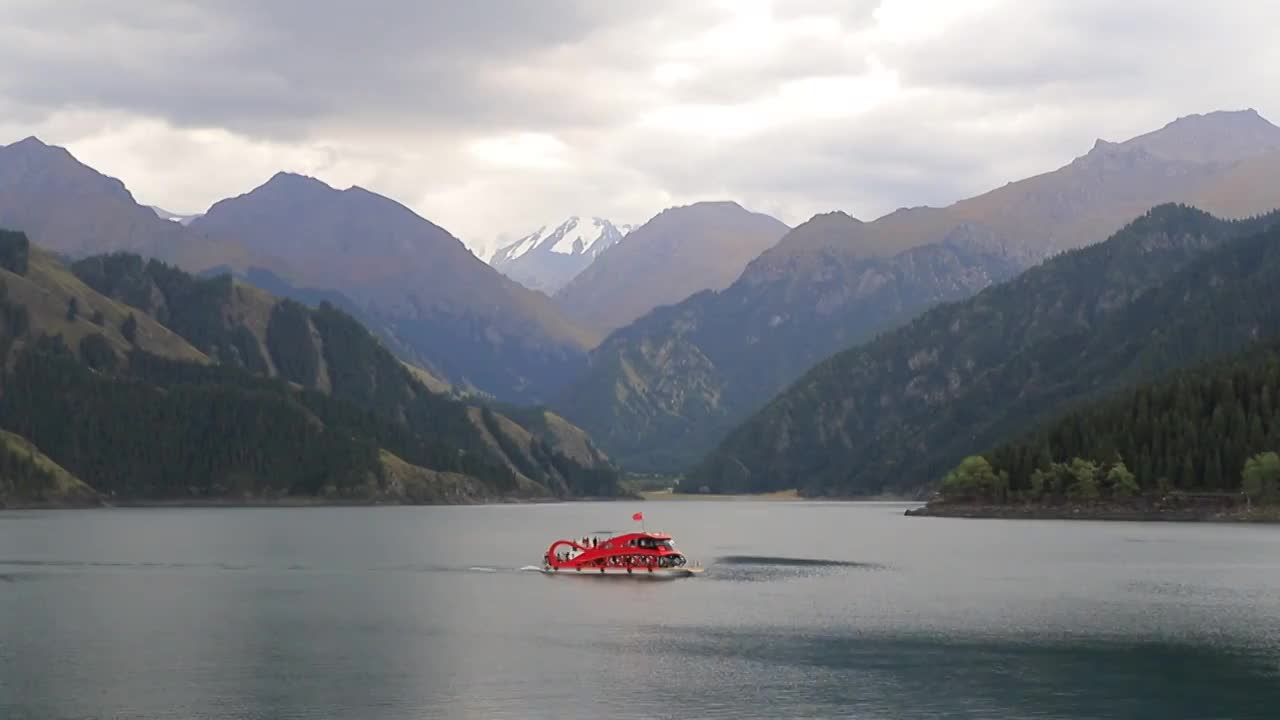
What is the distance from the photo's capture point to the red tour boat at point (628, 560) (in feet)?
603

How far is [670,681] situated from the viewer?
9538cm

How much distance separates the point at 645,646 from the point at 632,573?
72912 millimetres

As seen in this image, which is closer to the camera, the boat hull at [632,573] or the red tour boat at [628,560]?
the boat hull at [632,573]

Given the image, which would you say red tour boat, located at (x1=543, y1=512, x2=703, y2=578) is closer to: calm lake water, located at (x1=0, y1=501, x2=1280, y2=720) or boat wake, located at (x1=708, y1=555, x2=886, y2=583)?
boat wake, located at (x1=708, y1=555, x2=886, y2=583)

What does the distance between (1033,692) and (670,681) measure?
21456 mm

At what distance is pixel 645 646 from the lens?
368ft

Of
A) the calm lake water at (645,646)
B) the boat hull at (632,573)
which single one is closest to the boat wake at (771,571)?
the calm lake water at (645,646)

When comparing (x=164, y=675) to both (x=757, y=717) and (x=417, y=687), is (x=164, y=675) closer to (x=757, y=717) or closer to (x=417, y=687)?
(x=417, y=687)

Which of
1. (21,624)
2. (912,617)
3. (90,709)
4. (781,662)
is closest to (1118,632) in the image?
(912,617)

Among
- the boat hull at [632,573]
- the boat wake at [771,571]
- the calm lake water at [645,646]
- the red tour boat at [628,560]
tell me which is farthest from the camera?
the red tour boat at [628,560]

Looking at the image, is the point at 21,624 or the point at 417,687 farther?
the point at 21,624

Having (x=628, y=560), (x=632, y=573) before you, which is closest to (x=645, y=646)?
(x=632, y=573)

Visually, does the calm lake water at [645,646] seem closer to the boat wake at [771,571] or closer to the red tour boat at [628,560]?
the boat wake at [771,571]

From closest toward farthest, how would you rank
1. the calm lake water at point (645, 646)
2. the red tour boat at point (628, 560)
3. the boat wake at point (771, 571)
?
1. the calm lake water at point (645, 646)
2. the boat wake at point (771, 571)
3. the red tour boat at point (628, 560)
